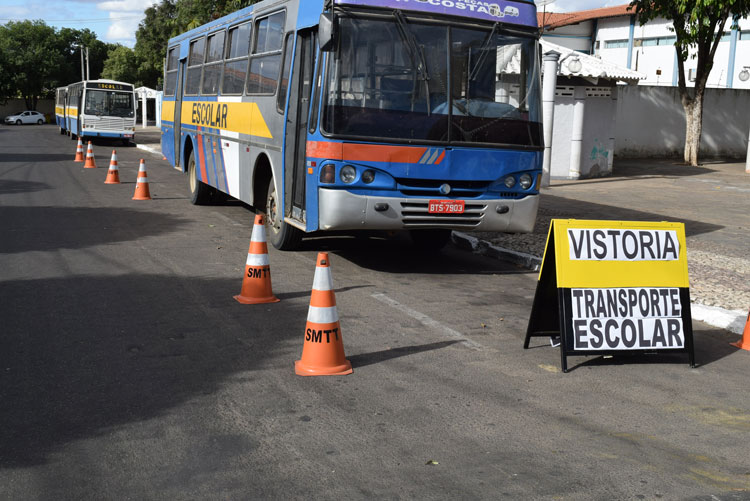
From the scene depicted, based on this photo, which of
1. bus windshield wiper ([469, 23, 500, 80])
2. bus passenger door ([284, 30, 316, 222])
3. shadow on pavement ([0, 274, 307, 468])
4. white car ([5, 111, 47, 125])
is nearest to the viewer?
shadow on pavement ([0, 274, 307, 468])

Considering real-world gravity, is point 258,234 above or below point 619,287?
above

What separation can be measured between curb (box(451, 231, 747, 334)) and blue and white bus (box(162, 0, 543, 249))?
1.01m

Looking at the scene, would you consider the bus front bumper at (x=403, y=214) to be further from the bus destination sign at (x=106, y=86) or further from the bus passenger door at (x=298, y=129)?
the bus destination sign at (x=106, y=86)

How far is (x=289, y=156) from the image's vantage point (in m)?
9.62

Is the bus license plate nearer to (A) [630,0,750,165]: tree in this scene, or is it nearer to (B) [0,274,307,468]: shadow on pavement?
(B) [0,274,307,468]: shadow on pavement

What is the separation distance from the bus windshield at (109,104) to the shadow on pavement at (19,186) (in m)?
17.6

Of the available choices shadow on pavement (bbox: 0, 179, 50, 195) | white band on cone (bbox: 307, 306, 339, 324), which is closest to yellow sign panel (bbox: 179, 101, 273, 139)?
shadow on pavement (bbox: 0, 179, 50, 195)

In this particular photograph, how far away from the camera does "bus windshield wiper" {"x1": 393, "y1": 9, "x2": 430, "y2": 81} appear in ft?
27.9

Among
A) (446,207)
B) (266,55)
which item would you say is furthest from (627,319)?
(266,55)

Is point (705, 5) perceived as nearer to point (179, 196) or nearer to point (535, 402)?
point (179, 196)

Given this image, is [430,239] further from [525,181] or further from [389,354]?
[389,354]

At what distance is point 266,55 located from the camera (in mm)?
10836

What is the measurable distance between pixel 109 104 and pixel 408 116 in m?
30.7

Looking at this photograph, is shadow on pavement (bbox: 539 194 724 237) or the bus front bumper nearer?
the bus front bumper
